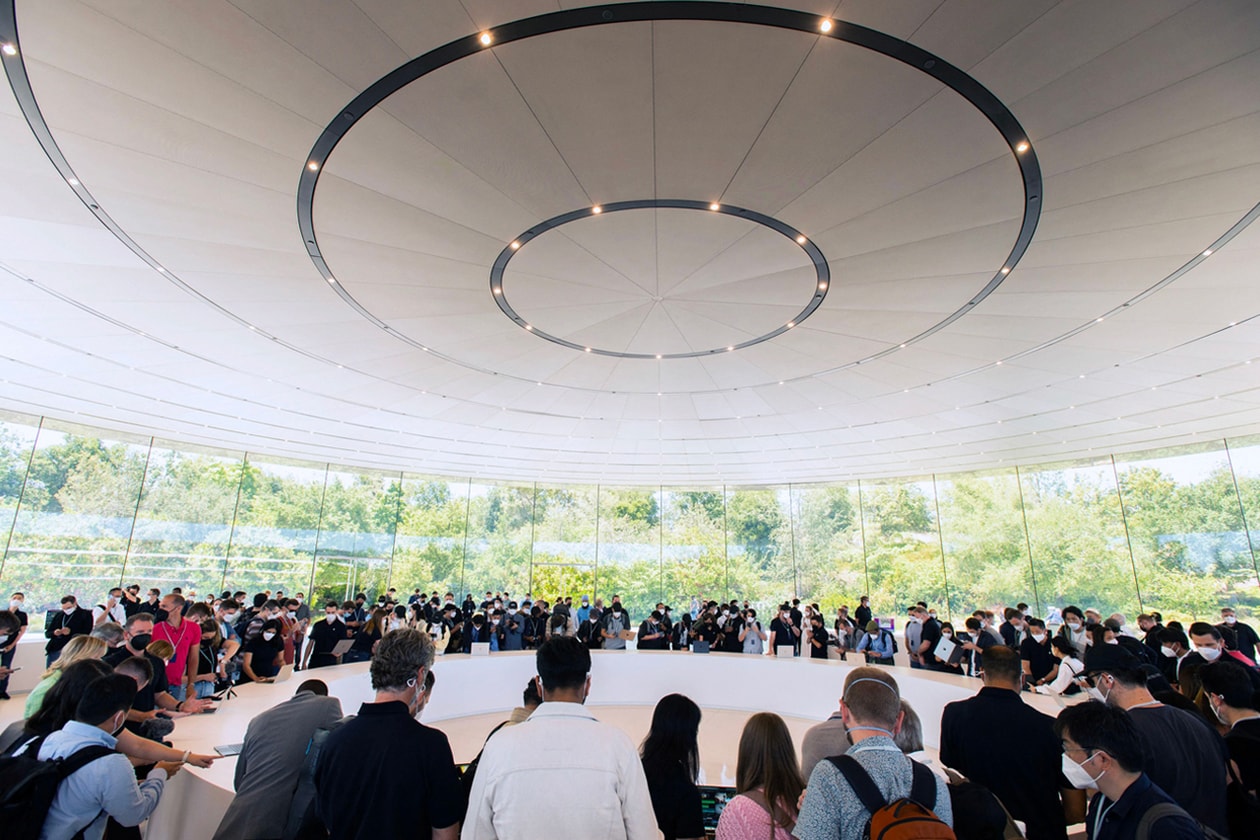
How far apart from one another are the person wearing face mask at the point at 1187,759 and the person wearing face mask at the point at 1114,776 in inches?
28.5

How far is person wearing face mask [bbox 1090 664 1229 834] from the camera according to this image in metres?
2.96

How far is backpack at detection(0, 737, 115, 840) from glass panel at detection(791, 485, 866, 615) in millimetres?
20774

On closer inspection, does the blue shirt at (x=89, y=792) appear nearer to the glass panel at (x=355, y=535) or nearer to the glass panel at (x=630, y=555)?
the glass panel at (x=355, y=535)

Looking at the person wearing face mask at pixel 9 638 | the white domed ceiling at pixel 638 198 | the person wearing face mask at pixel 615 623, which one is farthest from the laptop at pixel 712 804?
the person wearing face mask at pixel 615 623

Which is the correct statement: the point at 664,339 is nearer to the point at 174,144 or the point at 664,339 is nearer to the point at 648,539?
the point at 174,144

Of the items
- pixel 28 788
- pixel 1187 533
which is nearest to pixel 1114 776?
pixel 28 788

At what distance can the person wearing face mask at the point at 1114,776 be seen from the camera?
2193mm

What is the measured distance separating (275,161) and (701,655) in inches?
402

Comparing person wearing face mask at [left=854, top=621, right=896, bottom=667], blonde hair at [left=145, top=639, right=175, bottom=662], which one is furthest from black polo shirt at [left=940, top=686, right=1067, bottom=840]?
person wearing face mask at [left=854, top=621, right=896, bottom=667]

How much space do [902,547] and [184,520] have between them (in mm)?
21514

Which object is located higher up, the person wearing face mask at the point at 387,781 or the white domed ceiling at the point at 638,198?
the white domed ceiling at the point at 638,198

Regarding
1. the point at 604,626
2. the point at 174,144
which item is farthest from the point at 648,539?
the point at 174,144

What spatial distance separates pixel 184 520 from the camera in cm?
1659

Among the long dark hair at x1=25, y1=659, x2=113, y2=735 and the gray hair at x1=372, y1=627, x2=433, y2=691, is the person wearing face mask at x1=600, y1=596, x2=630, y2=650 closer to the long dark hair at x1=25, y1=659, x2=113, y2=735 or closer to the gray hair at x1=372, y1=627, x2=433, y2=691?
the long dark hair at x1=25, y1=659, x2=113, y2=735
